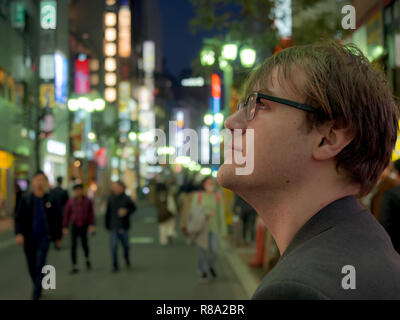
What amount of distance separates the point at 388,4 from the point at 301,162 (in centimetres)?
1897

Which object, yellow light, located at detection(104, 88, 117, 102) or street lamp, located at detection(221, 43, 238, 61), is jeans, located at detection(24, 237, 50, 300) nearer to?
street lamp, located at detection(221, 43, 238, 61)

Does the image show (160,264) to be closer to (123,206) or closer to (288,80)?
(123,206)

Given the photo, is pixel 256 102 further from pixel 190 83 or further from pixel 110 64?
pixel 110 64

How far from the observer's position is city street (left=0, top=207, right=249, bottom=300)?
1003 cm

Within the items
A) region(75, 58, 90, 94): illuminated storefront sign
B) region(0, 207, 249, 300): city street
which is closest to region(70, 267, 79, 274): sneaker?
region(0, 207, 249, 300): city street

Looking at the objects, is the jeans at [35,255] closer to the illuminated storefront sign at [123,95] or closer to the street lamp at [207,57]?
the street lamp at [207,57]

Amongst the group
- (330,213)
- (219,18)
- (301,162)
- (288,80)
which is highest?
(219,18)

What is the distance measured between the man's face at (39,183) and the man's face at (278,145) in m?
8.39

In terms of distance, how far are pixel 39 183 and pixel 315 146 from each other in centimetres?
863

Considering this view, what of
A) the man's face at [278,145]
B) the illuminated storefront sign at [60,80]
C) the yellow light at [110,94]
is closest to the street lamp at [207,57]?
the man's face at [278,145]

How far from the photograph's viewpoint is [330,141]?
70.7 inches

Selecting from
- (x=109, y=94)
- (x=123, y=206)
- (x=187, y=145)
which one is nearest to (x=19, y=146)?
(x=123, y=206)

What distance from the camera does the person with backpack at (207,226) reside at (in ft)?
40.2
